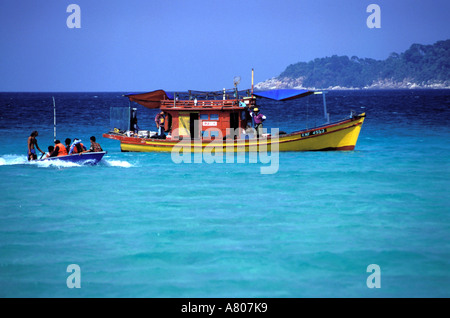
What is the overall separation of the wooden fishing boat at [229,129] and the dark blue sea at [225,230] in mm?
2880

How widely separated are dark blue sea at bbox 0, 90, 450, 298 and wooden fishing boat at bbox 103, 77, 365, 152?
9.45 ft

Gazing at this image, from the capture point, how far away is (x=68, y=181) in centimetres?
1978

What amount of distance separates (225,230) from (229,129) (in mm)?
13389

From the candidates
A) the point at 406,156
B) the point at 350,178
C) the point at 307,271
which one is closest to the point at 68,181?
the point at 350,178

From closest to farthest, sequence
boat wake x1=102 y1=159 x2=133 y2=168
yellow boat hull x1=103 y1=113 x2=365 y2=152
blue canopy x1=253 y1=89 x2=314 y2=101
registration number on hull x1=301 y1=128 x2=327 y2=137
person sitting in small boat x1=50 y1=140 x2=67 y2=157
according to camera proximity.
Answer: person sitting in small boat x1=50 y1=140 x2=67 y2=157 < boat wake x1=102 y1=159 x2=133 y2=168 < yellow boat hull x1=103 y1=113 x2=365 y2=152 < registration number on hull x1=301 y1=128 x2=327 y2=137 < blue canopy x1=253 y1=89 x2=314 y2=101

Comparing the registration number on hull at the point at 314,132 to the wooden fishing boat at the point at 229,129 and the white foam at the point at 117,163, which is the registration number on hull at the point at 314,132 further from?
the white foam at the point at 117,163

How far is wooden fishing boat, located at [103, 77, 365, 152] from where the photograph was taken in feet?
85.1

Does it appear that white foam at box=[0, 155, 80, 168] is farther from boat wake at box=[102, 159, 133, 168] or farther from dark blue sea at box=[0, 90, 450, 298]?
boat wake at box=[102, 159, 133, 168]

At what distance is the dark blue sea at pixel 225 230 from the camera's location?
391 inches

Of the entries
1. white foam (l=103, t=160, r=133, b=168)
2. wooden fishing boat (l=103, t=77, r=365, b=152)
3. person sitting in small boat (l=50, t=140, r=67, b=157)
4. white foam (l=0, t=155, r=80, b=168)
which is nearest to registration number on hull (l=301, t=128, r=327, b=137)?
wooden fishing boat (l=103, t=77, r=365, b=152)

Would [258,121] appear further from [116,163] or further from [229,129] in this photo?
[116,163]
